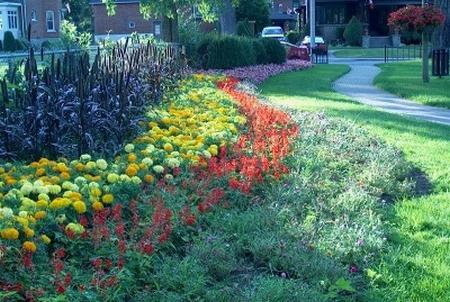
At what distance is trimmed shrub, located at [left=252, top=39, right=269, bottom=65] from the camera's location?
26812 mm

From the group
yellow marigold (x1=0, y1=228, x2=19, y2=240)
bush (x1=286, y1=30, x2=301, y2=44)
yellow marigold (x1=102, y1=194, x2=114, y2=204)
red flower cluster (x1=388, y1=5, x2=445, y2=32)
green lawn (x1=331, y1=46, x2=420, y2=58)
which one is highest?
red flower cluster (x1=388, y1=5, x2=445, y2=32)

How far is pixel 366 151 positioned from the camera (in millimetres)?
8227

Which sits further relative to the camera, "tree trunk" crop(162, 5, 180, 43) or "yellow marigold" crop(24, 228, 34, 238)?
"tree trunk" crop(162, 5, 180, 43)

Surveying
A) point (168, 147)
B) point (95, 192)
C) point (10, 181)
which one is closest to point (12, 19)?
point (168, 147)

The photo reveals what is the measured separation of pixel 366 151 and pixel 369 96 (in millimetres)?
9868

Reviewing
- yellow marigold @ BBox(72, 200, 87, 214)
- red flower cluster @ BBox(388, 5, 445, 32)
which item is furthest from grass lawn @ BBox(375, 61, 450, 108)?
yellow marigold @ BBox(72, 200, 87, 214)

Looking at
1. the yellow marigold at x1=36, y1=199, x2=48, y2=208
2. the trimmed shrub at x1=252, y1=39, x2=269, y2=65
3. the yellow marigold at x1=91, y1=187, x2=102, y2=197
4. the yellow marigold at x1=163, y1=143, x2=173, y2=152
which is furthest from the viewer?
the trimmed shrub at x1=252, y1=39, x2=269, y2=65

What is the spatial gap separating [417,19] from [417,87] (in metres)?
2.27

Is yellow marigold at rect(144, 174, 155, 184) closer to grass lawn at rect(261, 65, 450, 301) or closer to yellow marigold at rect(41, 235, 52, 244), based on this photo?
yellow marigold at rect(41, 235, 52, 244)

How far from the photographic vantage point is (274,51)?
28.3m

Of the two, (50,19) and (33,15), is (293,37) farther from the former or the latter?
(33,15)

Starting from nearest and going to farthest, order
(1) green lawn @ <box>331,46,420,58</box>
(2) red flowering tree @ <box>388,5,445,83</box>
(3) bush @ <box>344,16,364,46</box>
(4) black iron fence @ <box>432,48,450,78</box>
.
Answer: (2) red flowering tree @ <box>388,5,445,83</box>, (4) black iron fence @ <box>432,48,450,78</box>, (1) green lawn @ <box>331,46,420,58</box>, (3) bush @ <box>344,16,364,46</box>

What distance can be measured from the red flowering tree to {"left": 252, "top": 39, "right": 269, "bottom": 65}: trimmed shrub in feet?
23.1

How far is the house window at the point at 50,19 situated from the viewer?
5384cm
